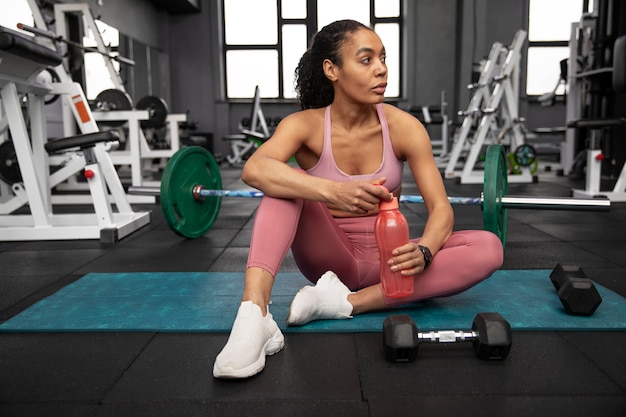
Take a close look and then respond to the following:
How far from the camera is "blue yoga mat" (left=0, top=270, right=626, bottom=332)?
4.15 feet

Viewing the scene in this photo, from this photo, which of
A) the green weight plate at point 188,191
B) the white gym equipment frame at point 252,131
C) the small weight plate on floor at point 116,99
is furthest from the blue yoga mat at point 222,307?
the white gym equipment frame at point 252,131

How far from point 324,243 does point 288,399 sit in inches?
17.2

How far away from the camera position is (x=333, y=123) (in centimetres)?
134

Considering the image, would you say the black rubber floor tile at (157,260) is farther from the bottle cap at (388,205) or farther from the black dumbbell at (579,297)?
the black dumbbell at (579,297)

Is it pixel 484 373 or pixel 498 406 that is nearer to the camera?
pixel 498 406

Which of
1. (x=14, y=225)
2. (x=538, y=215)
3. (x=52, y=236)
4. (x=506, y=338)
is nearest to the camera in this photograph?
(x=506, y=338)

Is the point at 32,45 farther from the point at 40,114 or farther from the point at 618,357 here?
the point at 618,357

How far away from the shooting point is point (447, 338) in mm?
1046

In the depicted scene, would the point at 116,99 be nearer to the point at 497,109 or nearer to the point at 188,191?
the point at 188,191

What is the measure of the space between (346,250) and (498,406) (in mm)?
516

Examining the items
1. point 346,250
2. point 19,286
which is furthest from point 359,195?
point 19,286

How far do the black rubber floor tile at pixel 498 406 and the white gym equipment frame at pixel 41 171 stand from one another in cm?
182

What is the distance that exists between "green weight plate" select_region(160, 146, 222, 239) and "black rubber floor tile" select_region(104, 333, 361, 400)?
0.95 meters

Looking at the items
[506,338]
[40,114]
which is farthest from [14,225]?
[506,338]
